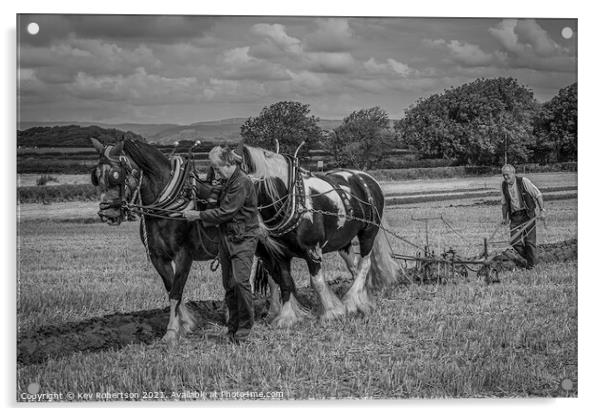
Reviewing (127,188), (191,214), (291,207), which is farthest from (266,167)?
(127,188)

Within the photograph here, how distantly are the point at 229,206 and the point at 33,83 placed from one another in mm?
1993

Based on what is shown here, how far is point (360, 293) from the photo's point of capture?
314 inches

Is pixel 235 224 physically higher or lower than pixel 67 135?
lower

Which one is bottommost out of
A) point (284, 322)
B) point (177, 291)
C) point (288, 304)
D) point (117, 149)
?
point (284, 322)

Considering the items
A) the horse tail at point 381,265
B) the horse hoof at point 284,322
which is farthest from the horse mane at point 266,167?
the horse tail at point 381,265

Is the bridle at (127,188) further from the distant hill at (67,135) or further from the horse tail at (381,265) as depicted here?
the horse tail at (381,265)

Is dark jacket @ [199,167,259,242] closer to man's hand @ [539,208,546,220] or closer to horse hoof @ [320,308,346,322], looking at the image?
horse hoof @ [320,308,346,322]

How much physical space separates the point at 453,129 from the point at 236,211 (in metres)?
2.60

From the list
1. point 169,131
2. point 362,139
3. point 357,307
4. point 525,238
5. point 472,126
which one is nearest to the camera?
point 169,131

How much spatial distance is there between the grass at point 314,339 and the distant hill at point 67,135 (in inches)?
26.9

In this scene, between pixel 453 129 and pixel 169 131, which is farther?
pixel 453 129

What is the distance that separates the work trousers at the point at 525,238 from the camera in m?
8.42

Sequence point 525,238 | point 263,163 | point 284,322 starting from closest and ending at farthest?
point 263,163, point 284,322, point 525,238

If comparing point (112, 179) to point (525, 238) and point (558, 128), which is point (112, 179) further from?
point (525, 238)
